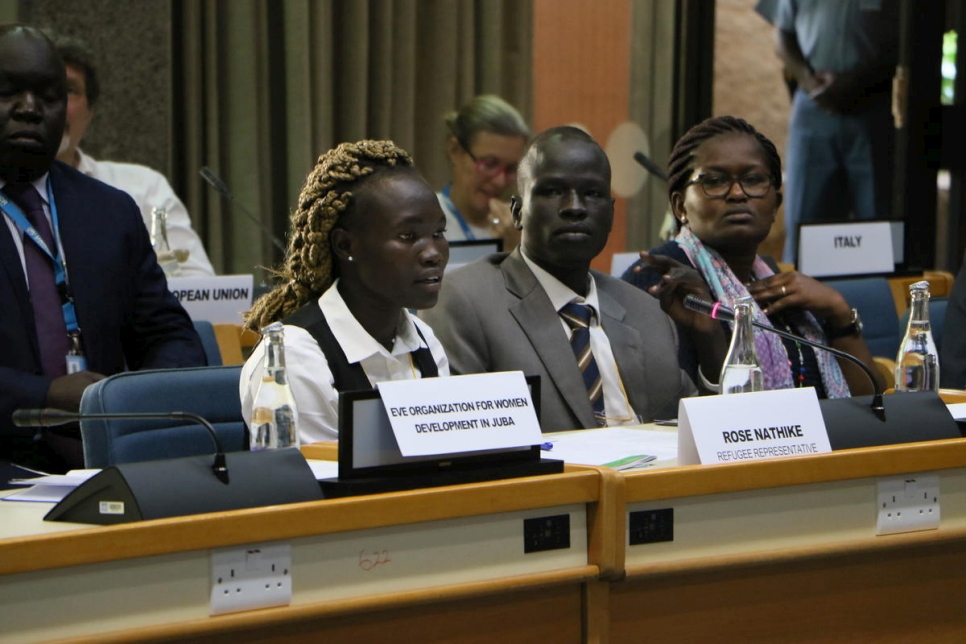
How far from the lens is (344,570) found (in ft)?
5.29

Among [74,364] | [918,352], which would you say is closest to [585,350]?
[918,352]

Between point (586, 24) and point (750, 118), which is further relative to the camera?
point (750, 118)

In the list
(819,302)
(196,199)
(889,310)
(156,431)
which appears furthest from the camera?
(196,199)

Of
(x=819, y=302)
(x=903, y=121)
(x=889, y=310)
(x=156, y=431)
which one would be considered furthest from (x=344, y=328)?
(x=903, y=121)

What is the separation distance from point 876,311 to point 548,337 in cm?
210

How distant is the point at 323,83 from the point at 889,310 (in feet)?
7.86

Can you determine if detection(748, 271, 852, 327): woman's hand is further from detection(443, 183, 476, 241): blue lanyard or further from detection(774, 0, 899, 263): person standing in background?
detection(774, 0, 899, 263): person standing in background

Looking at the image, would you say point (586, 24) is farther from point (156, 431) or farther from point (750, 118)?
point (156, 431)

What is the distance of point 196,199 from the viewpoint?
526cm

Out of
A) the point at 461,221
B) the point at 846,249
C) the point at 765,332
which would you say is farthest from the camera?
the point at 461,221

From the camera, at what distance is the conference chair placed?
3.41 meters

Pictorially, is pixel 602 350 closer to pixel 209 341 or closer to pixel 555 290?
pixel 555 290

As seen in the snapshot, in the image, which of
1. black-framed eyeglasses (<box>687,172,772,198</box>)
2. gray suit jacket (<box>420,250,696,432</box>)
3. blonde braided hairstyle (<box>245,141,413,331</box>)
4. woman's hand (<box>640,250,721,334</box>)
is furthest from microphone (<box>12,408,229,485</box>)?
black-framed eyeglasses (<box>687,172,772,198</box>)

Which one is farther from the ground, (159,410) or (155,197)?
(155,197)
